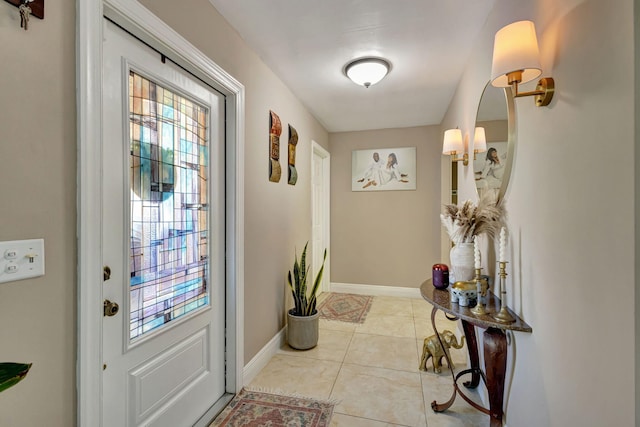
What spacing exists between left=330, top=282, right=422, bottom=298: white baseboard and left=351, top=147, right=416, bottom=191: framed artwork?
1450mm

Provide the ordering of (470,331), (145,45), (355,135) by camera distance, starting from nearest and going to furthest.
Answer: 1. (145,45)
2. (470,331)
3. (355,135)

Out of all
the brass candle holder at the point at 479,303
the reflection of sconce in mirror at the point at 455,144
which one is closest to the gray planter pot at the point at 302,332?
the brass candle holder at the point at 479,303

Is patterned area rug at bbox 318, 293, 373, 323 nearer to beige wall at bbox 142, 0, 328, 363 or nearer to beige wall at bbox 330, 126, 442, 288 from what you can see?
beige wall at bbox 330, 126, 442, 288

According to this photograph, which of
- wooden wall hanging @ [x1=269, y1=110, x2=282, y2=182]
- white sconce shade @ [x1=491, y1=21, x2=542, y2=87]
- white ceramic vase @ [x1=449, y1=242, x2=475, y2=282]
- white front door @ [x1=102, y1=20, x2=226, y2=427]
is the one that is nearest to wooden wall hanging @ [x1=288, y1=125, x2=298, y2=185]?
wooden wall hanging @ [x1=269, y1=110, x2=282, y2=182]

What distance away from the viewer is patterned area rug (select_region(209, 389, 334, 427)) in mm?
1703

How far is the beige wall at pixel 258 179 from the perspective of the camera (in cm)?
163

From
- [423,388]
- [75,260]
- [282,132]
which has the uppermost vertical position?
[282,132]

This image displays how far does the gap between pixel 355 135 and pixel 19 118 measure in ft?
13.0

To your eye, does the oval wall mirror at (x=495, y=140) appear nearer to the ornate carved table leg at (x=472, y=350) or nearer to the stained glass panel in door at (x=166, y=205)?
the ornate carved table leg at (x=472, y=350)

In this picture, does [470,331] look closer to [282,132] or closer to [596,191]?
[596,191]

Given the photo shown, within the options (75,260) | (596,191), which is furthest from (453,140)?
(75,260)

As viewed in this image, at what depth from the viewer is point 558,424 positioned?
1.05m

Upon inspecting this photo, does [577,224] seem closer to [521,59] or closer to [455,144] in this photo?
[521,59]

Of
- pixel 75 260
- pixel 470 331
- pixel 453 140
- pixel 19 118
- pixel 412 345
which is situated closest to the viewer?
pixel 19 118
